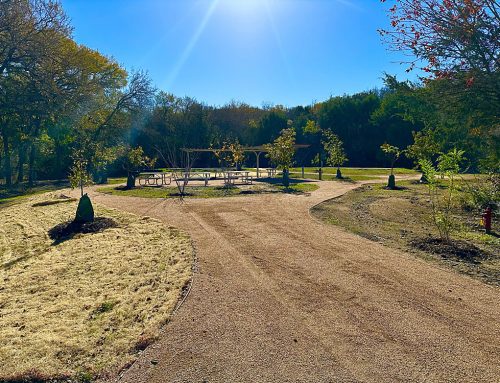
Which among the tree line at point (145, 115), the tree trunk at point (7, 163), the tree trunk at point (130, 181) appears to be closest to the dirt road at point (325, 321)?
the tree line at point (145, 115)

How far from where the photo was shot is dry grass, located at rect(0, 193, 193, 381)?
3.59 meters

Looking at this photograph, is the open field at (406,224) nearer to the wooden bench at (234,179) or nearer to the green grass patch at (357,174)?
the wooden bench at (234,179)

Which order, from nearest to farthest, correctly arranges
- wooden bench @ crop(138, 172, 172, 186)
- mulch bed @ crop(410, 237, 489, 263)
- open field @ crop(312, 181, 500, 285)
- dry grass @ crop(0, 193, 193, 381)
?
dry grass @ crop(0, 193, 193, 381) → open field @ crop(312, 181, 500, 285) → mulch bed @ crop(410, 237, 489, 263) → wooden bench @ crop(138, 172, 172, 186)

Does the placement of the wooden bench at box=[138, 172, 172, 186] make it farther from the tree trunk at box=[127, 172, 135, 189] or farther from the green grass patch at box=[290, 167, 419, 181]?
the green grass patch at box=[290, 167, 419, 181]

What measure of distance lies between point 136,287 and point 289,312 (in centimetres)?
237

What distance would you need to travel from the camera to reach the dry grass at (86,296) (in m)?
3.59

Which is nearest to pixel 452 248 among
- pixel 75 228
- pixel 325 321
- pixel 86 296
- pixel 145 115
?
pixel 325 321

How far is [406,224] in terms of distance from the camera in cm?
955

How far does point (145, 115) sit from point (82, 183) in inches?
976

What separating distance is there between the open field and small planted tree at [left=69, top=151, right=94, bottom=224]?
632cm

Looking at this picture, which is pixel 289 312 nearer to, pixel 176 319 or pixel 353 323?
pixel 353 323

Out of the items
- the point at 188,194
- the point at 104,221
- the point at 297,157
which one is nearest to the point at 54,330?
the point at 104,221

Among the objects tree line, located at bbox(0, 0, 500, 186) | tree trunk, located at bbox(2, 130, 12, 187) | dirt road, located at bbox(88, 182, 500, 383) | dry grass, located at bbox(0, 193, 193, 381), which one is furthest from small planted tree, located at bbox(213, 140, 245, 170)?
dirt road, located at bbox(88, 182, 500, 383)

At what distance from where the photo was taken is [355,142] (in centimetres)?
4103
